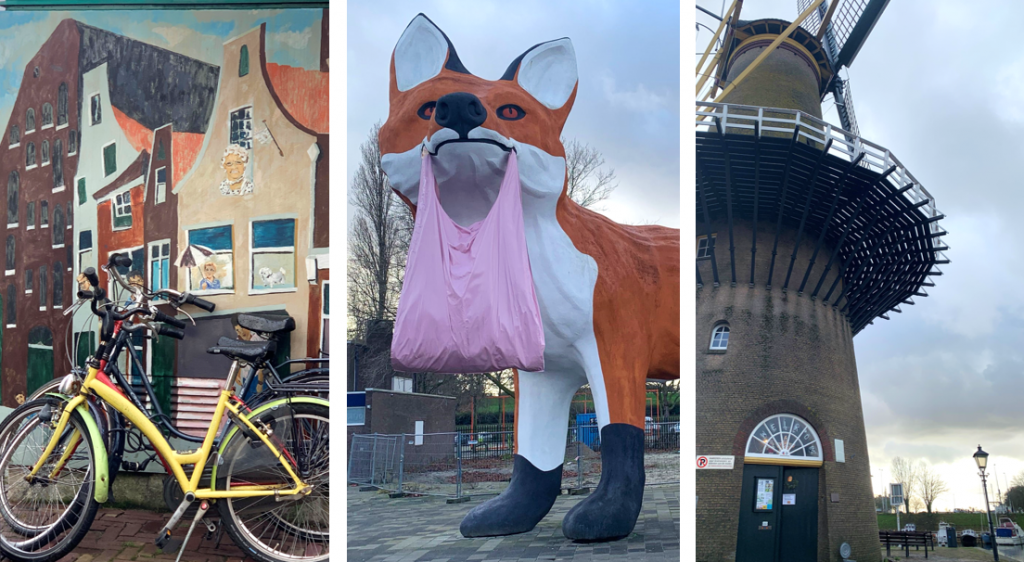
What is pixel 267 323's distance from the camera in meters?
4.33

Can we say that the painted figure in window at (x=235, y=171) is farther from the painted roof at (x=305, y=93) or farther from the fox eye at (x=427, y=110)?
the fox eye at (x=427, y=110)

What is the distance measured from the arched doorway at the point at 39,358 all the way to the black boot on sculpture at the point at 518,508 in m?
3.01

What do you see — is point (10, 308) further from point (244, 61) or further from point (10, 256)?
point (244, 61)

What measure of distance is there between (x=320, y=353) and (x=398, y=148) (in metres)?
1.33

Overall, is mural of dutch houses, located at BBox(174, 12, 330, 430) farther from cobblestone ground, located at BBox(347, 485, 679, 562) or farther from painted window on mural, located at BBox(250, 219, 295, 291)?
cobblestone ground, located at BBox(347, 485, 679, 562)

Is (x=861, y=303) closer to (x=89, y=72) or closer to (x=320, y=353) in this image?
(x=320, y=353)

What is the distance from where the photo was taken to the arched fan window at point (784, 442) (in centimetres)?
558

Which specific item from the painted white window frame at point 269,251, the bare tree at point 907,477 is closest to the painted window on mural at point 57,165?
the painted white window frame at point 269,251

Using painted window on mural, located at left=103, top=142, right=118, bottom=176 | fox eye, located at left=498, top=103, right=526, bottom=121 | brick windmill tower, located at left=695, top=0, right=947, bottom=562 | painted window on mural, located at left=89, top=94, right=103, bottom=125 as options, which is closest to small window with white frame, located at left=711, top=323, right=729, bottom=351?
brick windmill tower, located at left=695, top=0, right=947, bottom=562

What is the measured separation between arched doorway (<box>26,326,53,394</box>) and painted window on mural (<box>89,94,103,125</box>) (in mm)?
1456

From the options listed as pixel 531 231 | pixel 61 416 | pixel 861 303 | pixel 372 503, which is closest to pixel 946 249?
pixel 861 303

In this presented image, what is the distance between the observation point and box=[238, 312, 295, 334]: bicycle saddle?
14.1 feet

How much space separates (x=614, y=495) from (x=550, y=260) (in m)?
1.43

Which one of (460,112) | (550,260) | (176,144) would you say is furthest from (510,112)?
(176,144)
